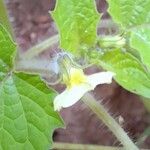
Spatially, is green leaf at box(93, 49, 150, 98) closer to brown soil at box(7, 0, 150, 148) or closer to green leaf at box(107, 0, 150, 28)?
green leaf at box(107, 0, 150, 28)

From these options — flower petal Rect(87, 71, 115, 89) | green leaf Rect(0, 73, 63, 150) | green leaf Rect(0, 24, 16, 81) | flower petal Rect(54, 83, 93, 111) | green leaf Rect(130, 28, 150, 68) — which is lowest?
green leaf Rect(0, 73, 63, 150)

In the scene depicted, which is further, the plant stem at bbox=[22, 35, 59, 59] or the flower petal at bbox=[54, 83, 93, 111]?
the plant stem at bbox=[22, 35, 59, 59]

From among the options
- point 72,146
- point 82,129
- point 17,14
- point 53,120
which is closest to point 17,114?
point 53,120

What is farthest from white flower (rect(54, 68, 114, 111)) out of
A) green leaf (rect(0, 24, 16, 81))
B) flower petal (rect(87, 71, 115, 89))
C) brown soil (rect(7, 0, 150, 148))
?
brown soil (rect(7, 0, 150, 148))

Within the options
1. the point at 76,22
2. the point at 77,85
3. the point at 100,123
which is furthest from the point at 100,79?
the point at 100,123

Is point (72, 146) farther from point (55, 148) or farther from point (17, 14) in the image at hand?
point (17, 14)

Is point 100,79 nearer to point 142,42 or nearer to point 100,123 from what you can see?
point 142,42
